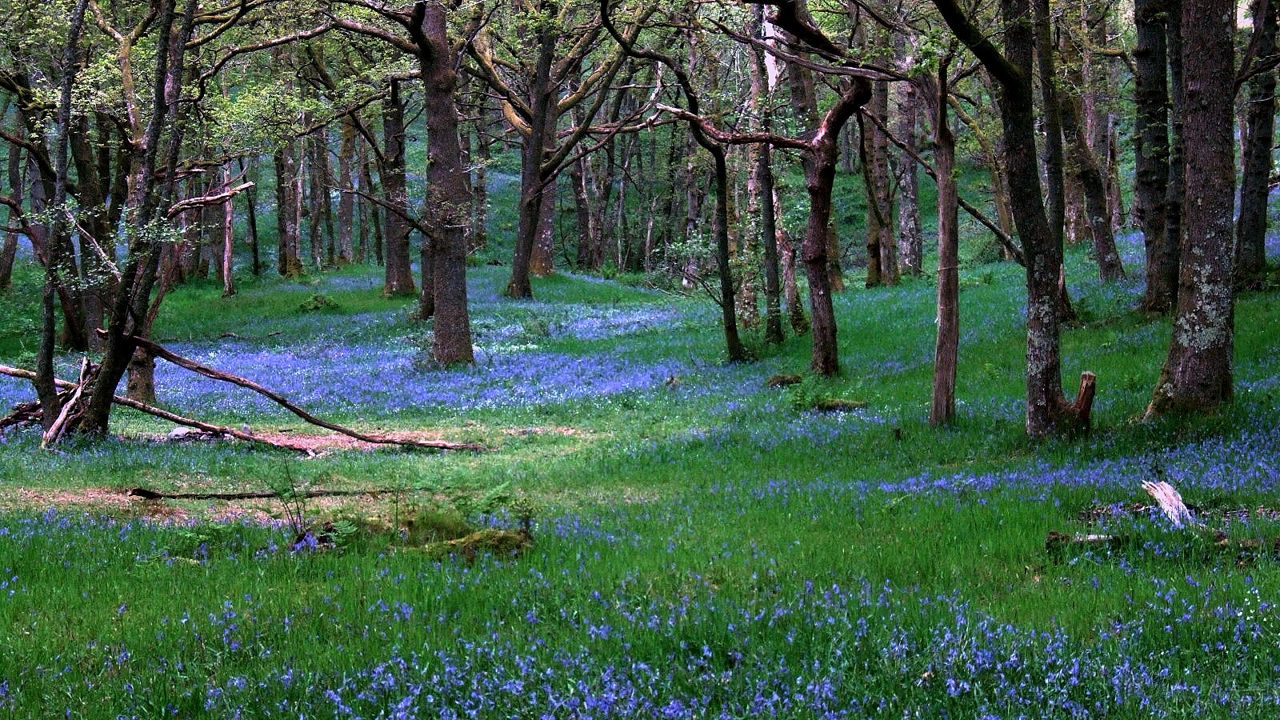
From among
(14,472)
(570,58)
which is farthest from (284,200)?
(14,472)

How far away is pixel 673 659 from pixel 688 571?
1.61m

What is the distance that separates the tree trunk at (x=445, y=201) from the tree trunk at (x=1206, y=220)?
17.0 m

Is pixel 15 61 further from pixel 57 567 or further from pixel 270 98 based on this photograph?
pixel 57 567

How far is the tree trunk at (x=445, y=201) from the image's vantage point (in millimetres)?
Answer: 23656

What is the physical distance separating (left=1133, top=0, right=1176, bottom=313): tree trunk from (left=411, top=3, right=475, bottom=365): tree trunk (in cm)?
1494

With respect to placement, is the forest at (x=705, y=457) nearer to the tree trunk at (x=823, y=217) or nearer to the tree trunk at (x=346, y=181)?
the tree trunk at (x=823, y=217)

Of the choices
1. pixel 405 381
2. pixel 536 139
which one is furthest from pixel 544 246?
pixel 405 381

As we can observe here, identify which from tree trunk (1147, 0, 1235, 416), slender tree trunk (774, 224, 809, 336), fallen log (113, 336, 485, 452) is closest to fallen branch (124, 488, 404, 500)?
fallen log (113, 336, 485, 452)

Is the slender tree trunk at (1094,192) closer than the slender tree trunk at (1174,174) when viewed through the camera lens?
No

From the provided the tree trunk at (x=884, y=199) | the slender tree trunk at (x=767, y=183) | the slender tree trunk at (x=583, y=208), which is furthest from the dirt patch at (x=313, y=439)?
the slender tree trunk at (x=583, y=208)

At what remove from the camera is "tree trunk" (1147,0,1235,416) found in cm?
961

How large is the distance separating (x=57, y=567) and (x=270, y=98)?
21.2 meters

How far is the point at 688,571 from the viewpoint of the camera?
611 cm

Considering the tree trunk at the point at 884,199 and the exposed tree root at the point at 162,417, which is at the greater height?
Result: the tree trunk at the point at 884,199
